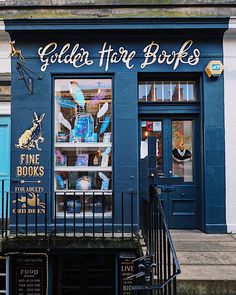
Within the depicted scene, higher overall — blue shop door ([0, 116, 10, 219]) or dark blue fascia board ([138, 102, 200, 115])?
dark blue fascia board ([138, 102, 200, 115])

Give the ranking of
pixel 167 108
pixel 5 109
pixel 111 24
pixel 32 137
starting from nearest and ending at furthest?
pixel 111 24 < pixel 32 137 < pixel 167 108 < pixel 5 109

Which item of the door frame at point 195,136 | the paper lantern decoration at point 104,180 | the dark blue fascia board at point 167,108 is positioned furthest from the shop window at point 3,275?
the dark blue fascia board at point 167,108

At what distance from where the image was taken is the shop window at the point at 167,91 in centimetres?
709

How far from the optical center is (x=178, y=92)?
7102mm

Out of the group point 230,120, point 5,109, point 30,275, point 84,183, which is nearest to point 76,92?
point 5,109

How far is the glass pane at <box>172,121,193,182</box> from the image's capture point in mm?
7094

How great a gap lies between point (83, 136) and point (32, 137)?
95 cm

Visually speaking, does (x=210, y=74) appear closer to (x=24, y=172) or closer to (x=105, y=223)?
(x=105, y=223)

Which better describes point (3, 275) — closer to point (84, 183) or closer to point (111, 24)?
point (84, 183)

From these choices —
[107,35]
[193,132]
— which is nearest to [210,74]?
[193,132]

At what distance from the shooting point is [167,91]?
7.11m

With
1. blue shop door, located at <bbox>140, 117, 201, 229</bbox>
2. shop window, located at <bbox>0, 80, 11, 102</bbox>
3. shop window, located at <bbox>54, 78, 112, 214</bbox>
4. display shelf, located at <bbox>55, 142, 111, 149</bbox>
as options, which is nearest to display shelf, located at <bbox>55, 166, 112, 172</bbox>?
shop window, located at <bbox>54, 78, 112, 214</bbox>

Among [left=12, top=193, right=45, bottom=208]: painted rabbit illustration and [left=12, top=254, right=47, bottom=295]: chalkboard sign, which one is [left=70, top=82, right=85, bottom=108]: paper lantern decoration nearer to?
[left=12, top=193, right=45, bottom=208]: painted rabbit illustration

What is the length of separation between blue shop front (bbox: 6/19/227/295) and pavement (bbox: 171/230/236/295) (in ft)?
1.83
